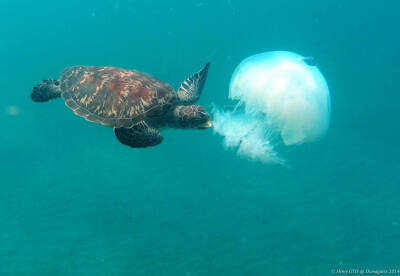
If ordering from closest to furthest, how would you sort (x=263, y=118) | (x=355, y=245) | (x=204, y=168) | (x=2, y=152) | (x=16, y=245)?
(x=263, y=118) → (x=16, y=245) → (x=355, y=245) → (x=204, y=168) → (x=2, y=152)

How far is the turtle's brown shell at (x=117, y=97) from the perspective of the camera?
8.14 meters

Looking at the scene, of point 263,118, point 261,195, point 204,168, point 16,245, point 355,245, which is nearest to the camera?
point 263,118

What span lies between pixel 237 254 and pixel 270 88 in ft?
26.1

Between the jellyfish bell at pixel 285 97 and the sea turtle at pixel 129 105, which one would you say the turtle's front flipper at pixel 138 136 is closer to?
the sea turtle at pixel 129 105

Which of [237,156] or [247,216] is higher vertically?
[237,156]

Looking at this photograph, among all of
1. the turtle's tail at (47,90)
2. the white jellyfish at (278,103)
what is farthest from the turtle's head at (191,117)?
the white jellyfish at (278,103)

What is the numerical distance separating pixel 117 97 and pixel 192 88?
2.71 m

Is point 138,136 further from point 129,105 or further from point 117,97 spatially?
point 117,97

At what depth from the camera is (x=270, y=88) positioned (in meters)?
13.2

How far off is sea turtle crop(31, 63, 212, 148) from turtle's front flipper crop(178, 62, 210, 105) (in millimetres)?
351

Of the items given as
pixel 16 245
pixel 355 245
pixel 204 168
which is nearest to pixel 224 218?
pixel 204 168

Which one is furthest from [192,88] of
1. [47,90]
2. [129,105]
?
[47,90]

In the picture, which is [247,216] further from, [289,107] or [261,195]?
[289,107]

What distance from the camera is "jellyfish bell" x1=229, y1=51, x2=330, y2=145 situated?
1277cm
